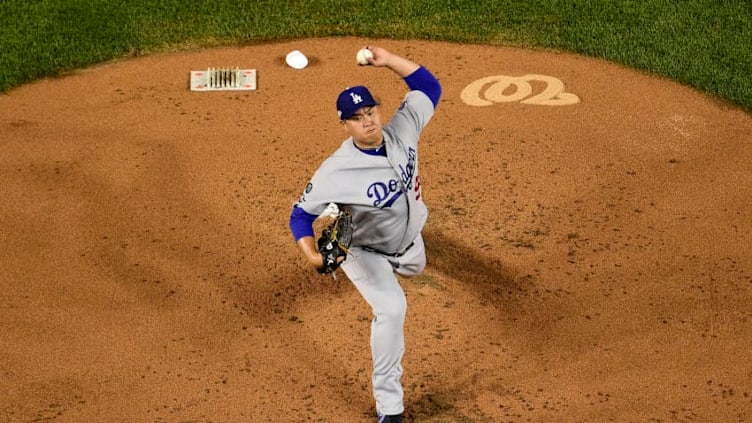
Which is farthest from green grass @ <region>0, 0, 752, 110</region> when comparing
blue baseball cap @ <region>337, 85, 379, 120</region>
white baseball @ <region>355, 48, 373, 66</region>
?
blue baseball cap @ <region>337, 85, 379, 120</region>

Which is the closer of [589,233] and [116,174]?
[589,233]

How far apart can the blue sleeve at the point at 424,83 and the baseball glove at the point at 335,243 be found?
3.84ft

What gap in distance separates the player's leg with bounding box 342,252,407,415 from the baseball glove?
1.38 ft

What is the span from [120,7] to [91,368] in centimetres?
590

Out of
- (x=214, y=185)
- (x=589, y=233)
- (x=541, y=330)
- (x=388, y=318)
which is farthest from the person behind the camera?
(x=214, y=185)

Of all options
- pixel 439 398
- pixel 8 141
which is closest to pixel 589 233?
pixel 439 398

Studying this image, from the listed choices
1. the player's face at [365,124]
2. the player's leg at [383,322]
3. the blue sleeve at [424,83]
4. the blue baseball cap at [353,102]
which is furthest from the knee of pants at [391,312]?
the blue sleeve at [424,83]

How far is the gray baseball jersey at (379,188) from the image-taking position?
271 inches

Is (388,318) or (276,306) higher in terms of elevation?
(388,318)

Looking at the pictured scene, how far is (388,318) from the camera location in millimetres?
6910

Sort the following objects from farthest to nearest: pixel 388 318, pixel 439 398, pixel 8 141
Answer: pixel 8 141, pixel 439 398, pixel 388 318

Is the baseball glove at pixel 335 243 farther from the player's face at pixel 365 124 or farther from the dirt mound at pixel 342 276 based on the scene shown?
the dirt mound at pixel 342 276

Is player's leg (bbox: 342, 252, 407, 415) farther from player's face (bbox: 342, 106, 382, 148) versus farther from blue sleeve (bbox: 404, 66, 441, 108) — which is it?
blue sleeve (bbox: 404, 66, 441, 108)

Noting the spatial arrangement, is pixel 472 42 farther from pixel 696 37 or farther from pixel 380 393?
pixel 380 393
